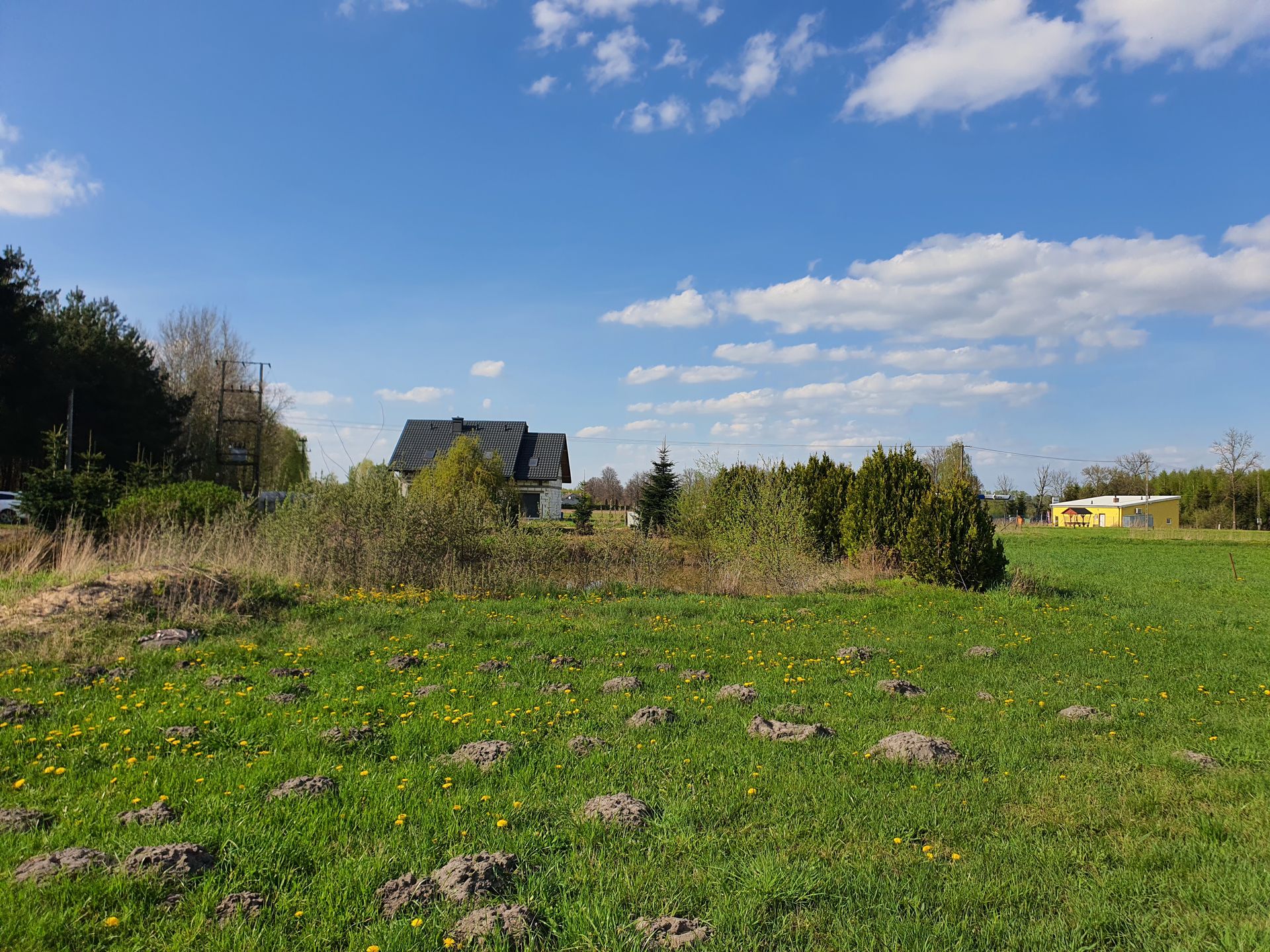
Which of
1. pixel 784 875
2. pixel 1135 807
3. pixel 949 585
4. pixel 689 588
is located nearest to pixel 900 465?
pixel 949 585

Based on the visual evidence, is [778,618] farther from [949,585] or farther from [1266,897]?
[1266,897]

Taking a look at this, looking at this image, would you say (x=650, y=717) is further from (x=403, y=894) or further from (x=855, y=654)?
(x=855, y=654)

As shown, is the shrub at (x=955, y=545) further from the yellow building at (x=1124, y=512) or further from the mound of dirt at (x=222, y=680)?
the yellow building at (x=1124, y=512)

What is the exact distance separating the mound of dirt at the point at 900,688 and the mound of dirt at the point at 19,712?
6499mm

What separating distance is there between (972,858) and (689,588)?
35.9ft

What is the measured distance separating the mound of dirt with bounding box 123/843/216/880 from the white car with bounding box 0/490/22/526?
839 inches

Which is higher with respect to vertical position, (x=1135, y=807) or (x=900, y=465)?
(x=900, y=465)

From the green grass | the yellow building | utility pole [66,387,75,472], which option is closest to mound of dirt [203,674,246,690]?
the green grass

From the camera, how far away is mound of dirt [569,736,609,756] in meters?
4.89

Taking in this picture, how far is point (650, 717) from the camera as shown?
5.58 meters

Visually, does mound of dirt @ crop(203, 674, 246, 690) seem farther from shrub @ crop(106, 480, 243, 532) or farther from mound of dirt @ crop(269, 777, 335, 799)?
shrub @ crop(106, 480, 243, 532)

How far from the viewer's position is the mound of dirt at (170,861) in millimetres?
3195

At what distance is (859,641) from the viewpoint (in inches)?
352

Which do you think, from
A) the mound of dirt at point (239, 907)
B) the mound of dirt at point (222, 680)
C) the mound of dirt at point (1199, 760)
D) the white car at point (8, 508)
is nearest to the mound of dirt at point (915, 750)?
the mound of dirt at point (1199, 760)
